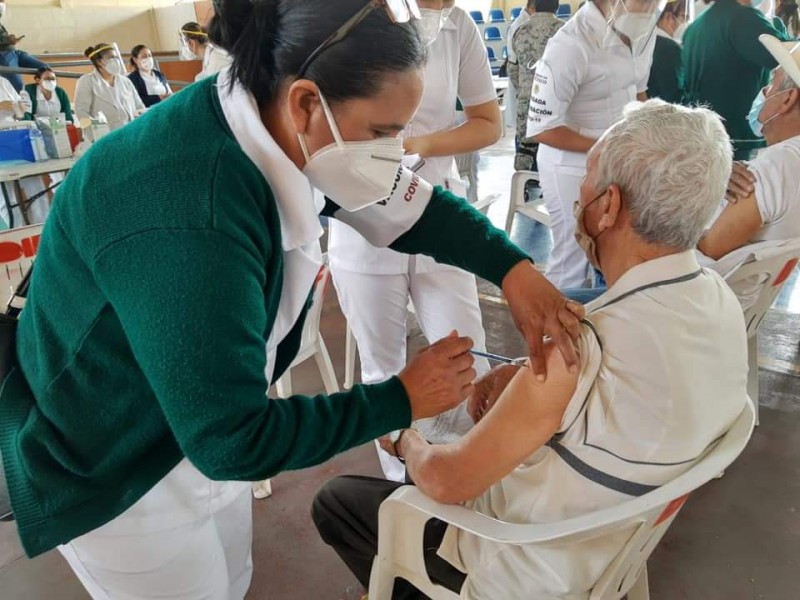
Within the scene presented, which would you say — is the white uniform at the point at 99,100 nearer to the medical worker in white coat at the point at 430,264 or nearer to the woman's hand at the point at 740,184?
the medical worker in white coat at the point at 430,264

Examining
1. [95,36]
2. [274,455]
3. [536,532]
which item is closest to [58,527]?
[274,455]

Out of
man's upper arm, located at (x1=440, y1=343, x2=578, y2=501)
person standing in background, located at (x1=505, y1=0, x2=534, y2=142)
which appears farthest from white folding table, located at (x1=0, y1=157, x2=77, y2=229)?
person standing in background, located at (x1=505, y1=0, x2=534, y2=142)

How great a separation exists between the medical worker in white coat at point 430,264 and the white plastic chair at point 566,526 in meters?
0.64

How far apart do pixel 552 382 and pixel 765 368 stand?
223 cm

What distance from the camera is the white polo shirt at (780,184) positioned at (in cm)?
180

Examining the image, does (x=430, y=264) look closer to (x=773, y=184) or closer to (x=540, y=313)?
(x=540, y=313)

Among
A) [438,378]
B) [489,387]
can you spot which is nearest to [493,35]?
[489,387]

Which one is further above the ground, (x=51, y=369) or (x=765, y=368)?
(x=51, y=369)

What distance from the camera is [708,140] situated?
3.20 ft

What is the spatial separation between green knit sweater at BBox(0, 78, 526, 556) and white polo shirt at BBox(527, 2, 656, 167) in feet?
6.07

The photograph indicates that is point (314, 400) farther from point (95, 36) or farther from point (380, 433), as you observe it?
point (95, 36)

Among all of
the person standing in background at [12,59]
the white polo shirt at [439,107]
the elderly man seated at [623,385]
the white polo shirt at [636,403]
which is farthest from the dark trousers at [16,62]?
the white polo shirt at [636,403]

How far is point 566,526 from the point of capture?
89 cm

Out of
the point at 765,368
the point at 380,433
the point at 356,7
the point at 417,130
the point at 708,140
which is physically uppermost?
the point at 356,7
